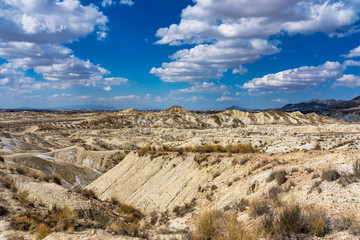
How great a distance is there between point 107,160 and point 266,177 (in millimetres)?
29596

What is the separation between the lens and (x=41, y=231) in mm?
7590

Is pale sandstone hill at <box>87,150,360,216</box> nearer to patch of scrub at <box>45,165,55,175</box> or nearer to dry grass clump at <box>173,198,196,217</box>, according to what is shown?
dry grass clump at <box>173,198,196,217</box>

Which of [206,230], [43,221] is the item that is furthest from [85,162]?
[206,230]

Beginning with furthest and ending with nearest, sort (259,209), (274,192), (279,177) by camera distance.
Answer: (279,177)
(274,192)
(259,209)

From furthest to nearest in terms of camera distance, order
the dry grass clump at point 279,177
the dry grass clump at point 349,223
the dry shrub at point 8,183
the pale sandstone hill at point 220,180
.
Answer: the dry shrub at point 8,183 → the dry grass clump at point 279,177 → the pale sandstone hill at point 220,180 → the dry grass clump at point 349,223

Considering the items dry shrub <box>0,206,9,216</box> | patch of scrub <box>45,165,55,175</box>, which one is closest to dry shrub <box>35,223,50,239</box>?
dry shrub <box>0,206,9,216</box>

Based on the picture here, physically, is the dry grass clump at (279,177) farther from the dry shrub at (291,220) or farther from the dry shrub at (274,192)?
the dry shrub at (291,220)

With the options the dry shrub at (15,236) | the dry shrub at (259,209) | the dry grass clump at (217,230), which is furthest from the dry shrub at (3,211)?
the dry shrub at (259,209)

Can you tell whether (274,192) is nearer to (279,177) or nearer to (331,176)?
(279,177)

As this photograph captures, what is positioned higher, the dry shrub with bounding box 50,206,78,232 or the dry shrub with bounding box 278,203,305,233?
the dry shrub with bounding box 278,203,305,233

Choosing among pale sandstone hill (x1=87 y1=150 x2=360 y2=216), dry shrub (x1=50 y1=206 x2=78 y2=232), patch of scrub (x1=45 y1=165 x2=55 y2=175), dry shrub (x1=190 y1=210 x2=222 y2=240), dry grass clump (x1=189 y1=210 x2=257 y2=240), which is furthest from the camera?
patch of scrub (x1=45 y1=165 x2=55 y2=175)

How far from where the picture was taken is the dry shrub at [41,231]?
24.4 feet

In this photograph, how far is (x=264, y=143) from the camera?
110 ft

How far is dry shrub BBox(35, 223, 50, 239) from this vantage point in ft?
24.4
